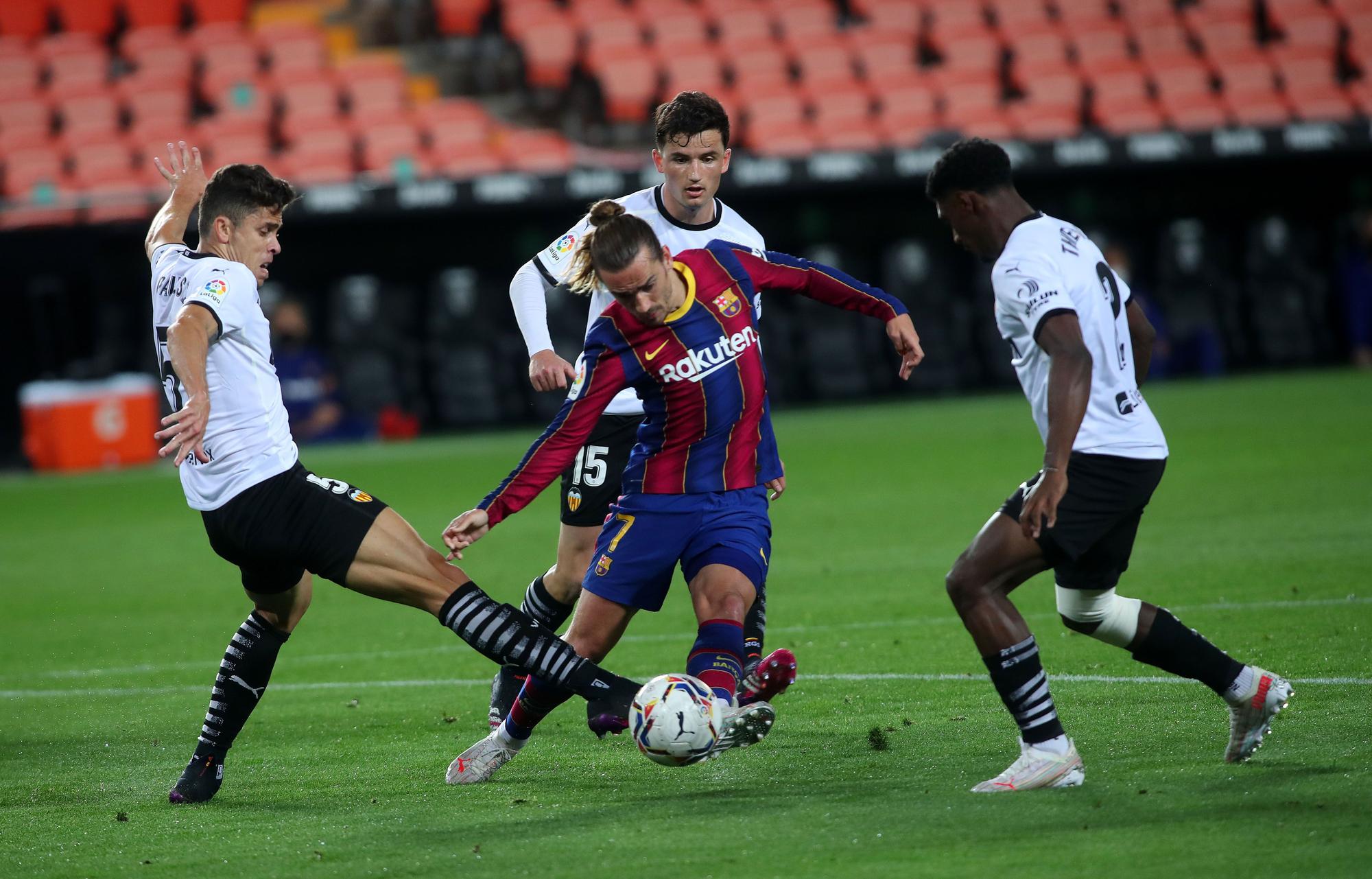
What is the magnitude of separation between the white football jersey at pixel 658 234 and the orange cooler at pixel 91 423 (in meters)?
11.6

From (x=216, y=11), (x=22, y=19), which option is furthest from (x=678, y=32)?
(x=22, y=19)

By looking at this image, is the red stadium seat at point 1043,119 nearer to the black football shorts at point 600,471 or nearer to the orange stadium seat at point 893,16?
the orange stadium seat at point 893,16

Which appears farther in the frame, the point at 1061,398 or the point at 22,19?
the point at 22,19

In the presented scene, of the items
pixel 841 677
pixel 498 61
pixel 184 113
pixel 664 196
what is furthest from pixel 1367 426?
pixel 184 113

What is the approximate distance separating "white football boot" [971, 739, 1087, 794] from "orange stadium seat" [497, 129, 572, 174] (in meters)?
14.0

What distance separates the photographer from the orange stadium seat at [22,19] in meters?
20.5

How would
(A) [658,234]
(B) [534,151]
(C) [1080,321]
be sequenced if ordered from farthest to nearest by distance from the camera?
(B) [534,151] < (A) [658,234] < (C) [1080,321]

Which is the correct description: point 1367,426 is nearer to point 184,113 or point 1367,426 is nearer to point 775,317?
point 775,317

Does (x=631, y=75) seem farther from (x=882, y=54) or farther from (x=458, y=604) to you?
(x=458, y=604)

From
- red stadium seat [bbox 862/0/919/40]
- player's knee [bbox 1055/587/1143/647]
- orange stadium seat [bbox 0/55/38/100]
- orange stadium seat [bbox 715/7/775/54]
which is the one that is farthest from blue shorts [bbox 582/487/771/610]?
red stadium seat [bbox 862/0/919/40]

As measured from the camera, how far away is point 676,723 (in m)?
4.55

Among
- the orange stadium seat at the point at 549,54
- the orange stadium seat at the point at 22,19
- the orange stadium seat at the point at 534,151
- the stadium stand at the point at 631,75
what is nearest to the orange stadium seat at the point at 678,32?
the stadium stand at the point at 631,75

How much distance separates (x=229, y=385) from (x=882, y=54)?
1683 cm

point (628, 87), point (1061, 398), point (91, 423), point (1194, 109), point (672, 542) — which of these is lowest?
point (91, 423)
